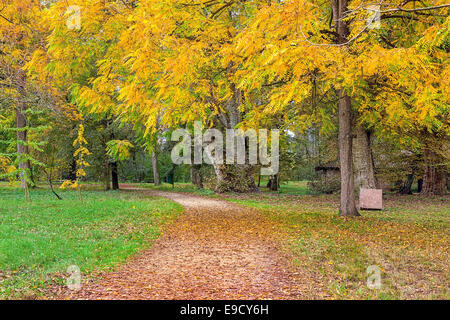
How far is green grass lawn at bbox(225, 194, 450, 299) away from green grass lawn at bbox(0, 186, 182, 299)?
3.48 metres

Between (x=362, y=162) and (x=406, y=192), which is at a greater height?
(x=362, y=162)

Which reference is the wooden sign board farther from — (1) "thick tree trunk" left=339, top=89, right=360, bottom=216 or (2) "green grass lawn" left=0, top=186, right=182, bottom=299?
(2) "green grass lawn" left=0, top=186, right=182, bottom=299

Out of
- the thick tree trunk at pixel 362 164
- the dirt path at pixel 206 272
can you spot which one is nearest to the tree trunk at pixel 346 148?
the dirt path at pixel 206 272

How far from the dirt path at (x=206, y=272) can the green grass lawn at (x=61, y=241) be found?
51 cm

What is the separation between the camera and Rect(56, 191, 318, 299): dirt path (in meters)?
4.48

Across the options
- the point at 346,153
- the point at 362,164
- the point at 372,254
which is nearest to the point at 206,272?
the point at 372,254

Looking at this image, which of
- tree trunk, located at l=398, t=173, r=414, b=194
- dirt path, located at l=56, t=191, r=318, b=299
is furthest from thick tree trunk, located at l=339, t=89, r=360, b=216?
tree trunk, located at l=398, t=173, r=414, b=194

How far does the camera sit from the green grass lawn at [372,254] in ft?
14.5

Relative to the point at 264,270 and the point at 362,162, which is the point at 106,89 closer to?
the point at 264,270

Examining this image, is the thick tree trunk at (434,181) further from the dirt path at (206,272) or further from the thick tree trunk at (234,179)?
the dirt path at (206,272)
